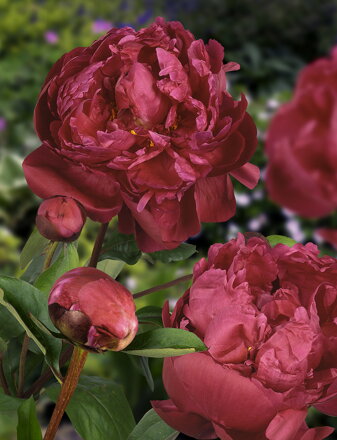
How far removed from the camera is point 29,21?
111 inches

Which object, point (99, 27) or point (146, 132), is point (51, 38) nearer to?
point (99, 27)

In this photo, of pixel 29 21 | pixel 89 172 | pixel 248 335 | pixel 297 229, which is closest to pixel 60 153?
pixel 89 172

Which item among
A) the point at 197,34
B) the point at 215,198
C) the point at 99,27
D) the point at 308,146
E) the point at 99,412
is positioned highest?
the point at 308,146

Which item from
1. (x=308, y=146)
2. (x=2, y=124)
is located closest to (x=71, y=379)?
(x=308, y=146)

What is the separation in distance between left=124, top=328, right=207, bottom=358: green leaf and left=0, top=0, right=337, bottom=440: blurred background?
0.91 m

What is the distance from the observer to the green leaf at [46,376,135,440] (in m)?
0.49

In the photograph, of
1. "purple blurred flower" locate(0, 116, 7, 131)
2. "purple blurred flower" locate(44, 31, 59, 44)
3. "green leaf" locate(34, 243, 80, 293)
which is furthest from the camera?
"purple blurred flower" locate(44, 31, 59, 44)

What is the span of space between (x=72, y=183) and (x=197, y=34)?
2.59 metres

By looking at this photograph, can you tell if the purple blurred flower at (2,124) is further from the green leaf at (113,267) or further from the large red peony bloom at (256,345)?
the large red peony bloom at (256,345)

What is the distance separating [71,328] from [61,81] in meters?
0.13

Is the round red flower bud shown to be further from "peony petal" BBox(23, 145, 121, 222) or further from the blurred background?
the blurred background

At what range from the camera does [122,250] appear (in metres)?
0.52

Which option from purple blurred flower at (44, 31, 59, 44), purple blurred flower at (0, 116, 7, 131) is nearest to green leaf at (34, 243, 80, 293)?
purple blurred flower at (0, 116, 7, 131)

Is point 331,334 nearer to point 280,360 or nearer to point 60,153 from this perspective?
point 280,360
